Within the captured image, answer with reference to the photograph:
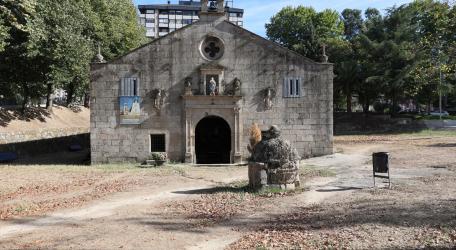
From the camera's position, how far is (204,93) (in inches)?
943

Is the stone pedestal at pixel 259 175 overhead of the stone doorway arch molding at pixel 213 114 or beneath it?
beneath

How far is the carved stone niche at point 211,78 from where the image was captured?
23.9m

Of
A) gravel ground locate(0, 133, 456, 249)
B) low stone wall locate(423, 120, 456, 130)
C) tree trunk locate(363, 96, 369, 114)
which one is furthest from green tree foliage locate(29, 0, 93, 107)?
low stone wall locate(423, 120, 456, 130)

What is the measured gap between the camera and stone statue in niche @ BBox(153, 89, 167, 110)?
23.8 meters

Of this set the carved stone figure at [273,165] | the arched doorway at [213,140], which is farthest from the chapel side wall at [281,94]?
the carved stone figure at [273,165]

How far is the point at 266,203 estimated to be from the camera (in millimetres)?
12297

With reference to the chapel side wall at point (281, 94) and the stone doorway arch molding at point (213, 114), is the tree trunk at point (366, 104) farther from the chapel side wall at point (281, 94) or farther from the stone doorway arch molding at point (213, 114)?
the stone doorway arch molding at point (213, 114)

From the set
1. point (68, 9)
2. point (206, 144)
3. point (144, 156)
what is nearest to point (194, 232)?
point (144, 156)

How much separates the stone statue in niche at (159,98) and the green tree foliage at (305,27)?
29.8 metres

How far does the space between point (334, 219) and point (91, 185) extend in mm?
10182

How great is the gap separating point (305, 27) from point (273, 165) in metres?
42.8

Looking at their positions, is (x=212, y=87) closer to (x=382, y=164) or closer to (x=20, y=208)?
(x=382, y=164)

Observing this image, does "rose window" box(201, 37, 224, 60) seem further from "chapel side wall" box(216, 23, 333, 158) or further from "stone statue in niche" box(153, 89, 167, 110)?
"stone statue in niche" box(153, 89, 167, 110)

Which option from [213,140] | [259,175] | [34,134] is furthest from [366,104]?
[259,175]
